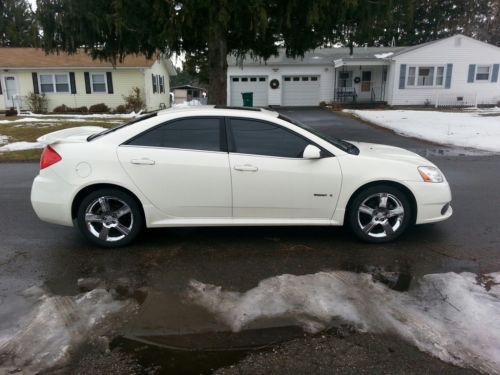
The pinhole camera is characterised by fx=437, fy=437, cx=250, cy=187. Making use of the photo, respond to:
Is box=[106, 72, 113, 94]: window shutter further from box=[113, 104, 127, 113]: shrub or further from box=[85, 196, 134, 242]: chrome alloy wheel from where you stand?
box=[85, 196, 134, 242]: chrome alloy wheel

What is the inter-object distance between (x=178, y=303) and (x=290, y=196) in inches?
69.5

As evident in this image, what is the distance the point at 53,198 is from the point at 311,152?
288 cm

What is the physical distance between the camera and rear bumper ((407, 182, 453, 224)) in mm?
4879

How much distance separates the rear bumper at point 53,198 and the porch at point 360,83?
2709 cm

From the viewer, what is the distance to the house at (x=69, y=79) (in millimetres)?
26219

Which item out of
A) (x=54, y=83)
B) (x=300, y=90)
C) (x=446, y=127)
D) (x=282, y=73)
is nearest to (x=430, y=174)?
(x=446, y=127)

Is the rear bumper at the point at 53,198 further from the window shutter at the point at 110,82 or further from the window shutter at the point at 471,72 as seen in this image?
the window shutter at the point at 471,72

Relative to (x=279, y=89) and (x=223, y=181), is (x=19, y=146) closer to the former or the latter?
(x=223, y=181)

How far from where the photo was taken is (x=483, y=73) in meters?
28.9

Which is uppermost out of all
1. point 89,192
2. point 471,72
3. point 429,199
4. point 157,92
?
point 471,72

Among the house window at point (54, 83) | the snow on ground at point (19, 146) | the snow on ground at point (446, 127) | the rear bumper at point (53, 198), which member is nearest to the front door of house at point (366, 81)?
the snow on ground at point (446, 127)

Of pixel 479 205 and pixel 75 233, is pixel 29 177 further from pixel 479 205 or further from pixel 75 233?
pixel 479 205

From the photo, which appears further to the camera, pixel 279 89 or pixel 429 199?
pixel 279 89

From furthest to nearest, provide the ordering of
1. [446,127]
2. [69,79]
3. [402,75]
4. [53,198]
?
[402,75]
[69,79]
[446,127]
[53,198]
